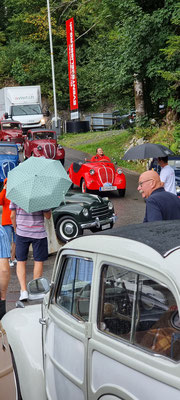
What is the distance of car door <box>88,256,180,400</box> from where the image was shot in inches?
104

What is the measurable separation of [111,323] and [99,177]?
44.6 ft

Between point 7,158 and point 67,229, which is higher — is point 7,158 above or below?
above

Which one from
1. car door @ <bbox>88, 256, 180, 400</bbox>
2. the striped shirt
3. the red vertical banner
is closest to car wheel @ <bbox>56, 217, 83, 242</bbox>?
the striped shirt

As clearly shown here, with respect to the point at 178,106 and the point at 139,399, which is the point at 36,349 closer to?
the point at 139,399

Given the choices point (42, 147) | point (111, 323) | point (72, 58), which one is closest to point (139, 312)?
point (111, 323)

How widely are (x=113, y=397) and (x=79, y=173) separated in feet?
47.6

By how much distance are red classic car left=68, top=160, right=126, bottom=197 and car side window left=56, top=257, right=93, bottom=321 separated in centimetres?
1270

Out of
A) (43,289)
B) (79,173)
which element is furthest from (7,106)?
(43,289)

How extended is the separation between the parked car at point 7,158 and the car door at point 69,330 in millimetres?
15051

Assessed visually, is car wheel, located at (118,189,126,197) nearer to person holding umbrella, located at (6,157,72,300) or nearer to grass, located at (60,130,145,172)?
grass, located at (60,130,145,172)

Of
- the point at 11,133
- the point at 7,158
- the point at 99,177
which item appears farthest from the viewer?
the point at 11,133

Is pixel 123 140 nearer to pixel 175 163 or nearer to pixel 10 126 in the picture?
pixel 10 126

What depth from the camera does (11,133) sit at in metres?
29.8

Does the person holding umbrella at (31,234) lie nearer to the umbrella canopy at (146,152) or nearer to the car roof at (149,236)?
the car roof at (149,236)
